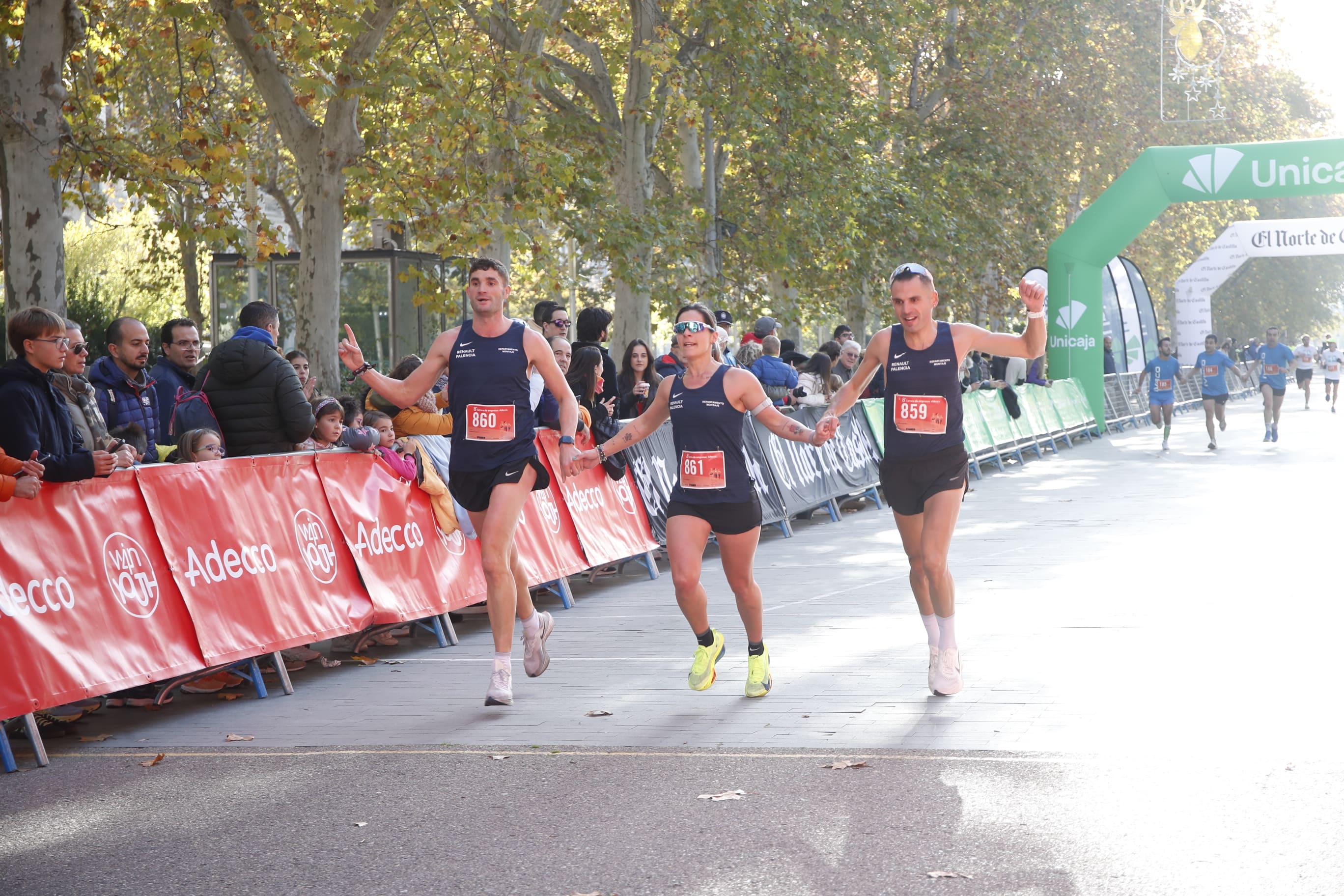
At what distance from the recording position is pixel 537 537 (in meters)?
10.5

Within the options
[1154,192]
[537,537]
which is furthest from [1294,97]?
[537,537]

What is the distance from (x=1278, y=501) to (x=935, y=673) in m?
10.1

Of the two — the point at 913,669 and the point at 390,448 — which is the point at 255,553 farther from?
the point at 913,669

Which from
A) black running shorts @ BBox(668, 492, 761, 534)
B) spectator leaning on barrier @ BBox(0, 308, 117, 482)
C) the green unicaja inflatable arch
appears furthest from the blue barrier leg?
the green unicaja inflatable arch

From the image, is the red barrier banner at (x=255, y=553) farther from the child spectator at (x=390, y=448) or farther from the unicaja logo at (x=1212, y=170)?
the unicaja logo at (x=1212, y=170)

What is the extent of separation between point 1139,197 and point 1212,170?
55.7 inches

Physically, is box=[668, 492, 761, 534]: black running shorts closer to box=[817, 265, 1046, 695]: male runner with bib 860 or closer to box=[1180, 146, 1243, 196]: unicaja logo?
box=[817, 265, 1046, 695]: male runner with bib 860

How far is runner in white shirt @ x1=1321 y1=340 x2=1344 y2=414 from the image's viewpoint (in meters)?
37.0

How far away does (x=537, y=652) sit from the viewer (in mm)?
7688

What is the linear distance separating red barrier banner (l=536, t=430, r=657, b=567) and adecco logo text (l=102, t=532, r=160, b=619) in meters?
4.12

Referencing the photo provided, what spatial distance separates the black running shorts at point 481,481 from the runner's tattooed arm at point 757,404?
3.32 ft

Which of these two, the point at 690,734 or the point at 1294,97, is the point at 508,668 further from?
the point at 1294,97

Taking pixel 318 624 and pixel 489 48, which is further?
pixel 489 48

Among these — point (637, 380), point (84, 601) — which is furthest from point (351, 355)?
point (637, 380)
